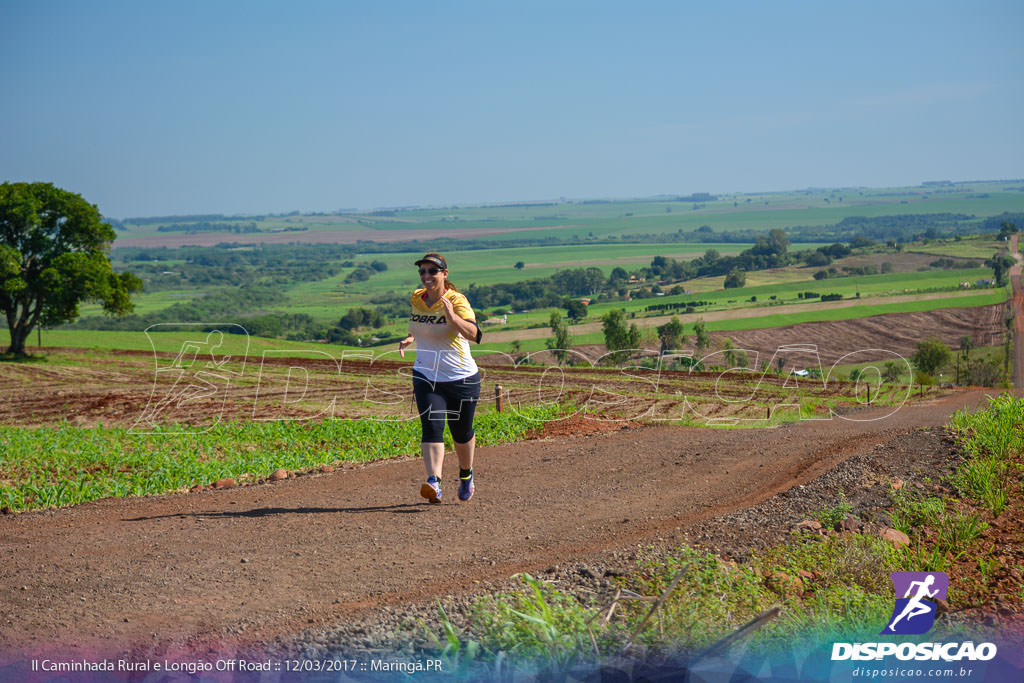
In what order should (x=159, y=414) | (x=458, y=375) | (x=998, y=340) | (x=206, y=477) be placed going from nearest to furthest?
(x=458, y=375), (x=206, y=477), (x=159, y=414), (x=998, y=340)

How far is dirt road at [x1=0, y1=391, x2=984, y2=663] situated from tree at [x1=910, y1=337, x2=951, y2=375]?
156ft

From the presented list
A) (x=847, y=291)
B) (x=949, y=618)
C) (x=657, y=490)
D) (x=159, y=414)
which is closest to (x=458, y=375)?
(x=657, y=490)

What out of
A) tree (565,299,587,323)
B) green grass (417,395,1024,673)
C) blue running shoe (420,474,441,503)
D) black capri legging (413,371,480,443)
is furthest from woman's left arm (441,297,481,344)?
tree (565,299,587,323)

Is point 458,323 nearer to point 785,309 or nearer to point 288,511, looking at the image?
point 288,511

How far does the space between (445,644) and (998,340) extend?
67.7m

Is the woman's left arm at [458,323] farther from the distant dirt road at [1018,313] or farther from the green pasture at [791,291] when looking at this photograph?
the green pasture at [791,291]

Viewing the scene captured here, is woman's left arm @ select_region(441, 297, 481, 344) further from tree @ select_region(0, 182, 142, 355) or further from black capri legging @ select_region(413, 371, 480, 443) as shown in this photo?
tree @ select_region(0, 182, 142, 355)

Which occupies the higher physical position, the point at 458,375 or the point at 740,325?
the point at 458,375

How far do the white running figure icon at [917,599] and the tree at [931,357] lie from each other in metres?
51.4

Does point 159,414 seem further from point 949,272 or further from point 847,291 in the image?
point 949,272

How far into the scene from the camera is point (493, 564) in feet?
18.5

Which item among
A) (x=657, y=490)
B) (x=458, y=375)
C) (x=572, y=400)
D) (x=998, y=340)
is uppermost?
(x=458, y=375)

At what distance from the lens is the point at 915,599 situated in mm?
4953

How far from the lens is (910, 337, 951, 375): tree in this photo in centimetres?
5166
